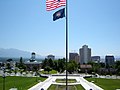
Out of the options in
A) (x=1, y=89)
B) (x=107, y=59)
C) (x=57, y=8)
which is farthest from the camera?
(x=107, y=59)

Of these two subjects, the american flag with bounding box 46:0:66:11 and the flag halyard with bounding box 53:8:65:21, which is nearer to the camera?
the american flag with bounding box 46:0:66:11

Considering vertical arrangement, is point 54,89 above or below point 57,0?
below

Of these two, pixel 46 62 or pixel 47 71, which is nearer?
pixel 47 71

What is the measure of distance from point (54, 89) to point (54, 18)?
1086 inches

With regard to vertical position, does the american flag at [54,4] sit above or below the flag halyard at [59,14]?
above

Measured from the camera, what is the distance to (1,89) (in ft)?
129

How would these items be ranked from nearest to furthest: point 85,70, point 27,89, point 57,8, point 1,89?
point 57,8 → point 1,89 → point 27,89 → point 85,70

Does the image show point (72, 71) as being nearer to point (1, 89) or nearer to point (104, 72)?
point (104, 72)

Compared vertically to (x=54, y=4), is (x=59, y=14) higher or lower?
lower

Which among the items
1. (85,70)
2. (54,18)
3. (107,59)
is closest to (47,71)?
(85,70)

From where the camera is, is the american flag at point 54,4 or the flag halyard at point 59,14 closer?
the american flag at point 54,4

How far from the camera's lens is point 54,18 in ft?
58.5

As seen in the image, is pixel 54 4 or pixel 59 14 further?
pixel 59 14

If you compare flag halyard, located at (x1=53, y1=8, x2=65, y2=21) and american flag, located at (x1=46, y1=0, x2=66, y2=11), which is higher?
american flag, located at (x1=46, y1=0, x2=66, y2=11)
